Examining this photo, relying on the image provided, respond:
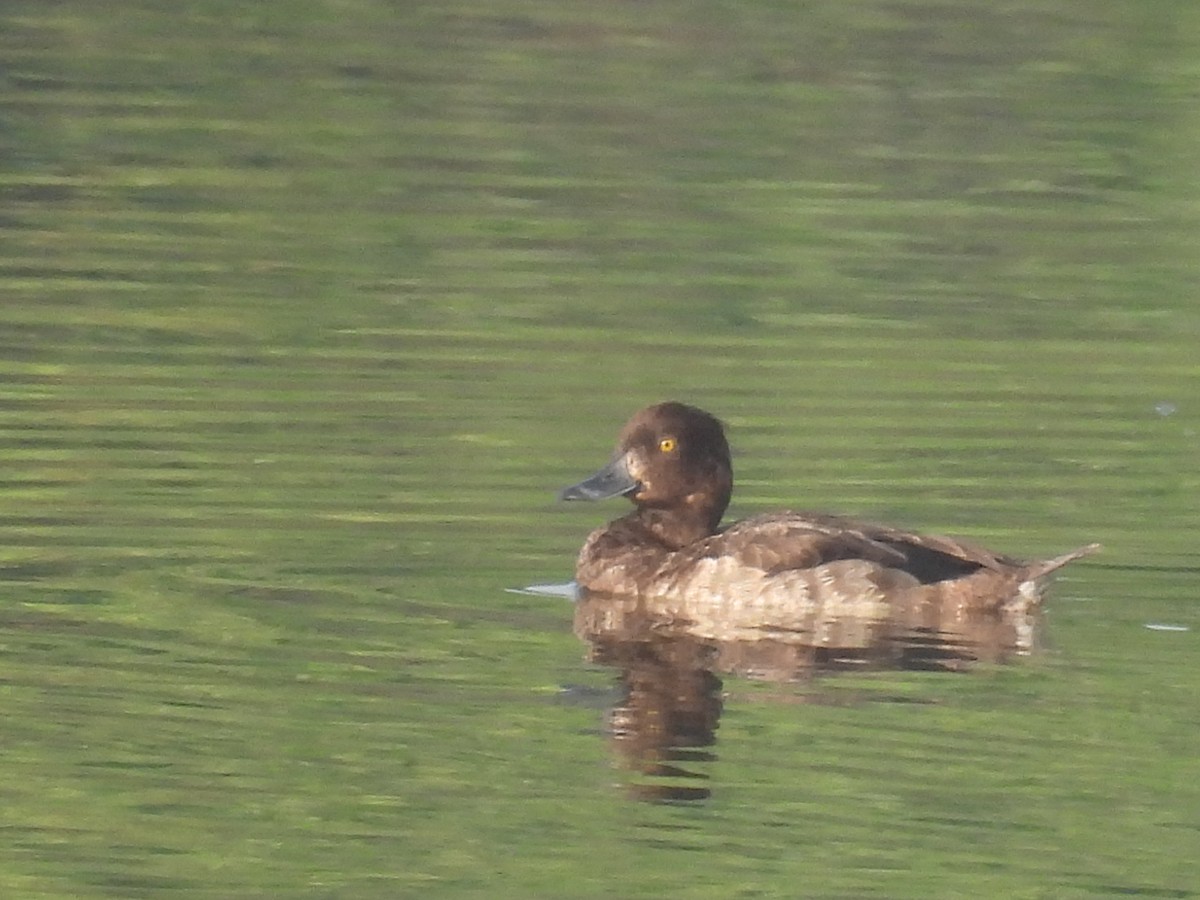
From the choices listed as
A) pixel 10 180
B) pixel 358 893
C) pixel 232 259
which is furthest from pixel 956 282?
pixel 358 893

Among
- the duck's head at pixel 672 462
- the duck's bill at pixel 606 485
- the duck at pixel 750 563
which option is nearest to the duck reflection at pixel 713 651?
the duck at pixel 750 563

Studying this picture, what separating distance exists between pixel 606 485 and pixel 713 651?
1365 mm

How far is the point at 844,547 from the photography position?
1137 cm

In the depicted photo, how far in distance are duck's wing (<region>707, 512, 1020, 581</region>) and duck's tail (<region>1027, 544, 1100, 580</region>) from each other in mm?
95

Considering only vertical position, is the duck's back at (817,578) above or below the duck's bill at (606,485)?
below

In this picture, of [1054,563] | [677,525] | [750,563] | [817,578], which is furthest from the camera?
[677,525]

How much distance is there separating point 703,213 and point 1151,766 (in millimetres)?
10365

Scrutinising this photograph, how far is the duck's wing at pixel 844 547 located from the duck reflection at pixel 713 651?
151 mm

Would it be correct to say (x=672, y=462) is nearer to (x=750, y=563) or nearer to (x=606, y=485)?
(x=606, y=485)

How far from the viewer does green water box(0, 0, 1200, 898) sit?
340 inches

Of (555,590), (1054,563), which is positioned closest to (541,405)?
(555,590)

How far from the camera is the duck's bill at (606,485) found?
1210 centimetres

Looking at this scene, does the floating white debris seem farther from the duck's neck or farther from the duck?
the duck's neck

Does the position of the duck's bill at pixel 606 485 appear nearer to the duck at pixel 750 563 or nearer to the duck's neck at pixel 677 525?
the duck at pixel 750 563
